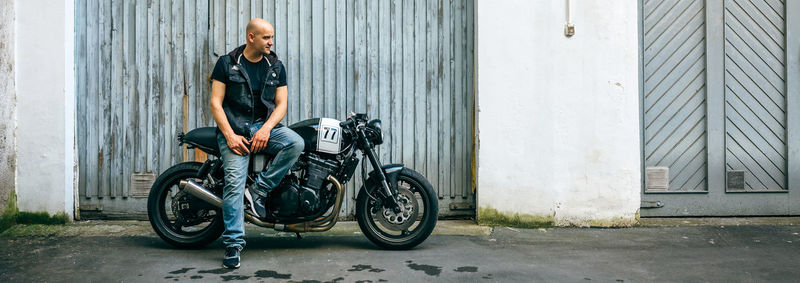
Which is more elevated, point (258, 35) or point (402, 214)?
point (258, 35)

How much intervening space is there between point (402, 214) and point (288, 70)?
2.00m

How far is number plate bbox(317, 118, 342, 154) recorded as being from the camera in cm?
525

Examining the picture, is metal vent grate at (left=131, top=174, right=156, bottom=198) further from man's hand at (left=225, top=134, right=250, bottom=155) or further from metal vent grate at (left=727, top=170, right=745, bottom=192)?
metal vent grate at (left=727, top=170, right=745, bottom=192)

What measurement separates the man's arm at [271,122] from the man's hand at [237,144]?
0.27 feet

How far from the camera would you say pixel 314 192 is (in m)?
5.29

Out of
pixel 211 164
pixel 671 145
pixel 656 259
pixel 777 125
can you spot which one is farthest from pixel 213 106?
pixel 777 125

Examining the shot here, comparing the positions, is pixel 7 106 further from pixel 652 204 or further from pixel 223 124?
pixel 652 204

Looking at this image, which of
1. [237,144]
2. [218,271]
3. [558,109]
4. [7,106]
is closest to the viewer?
[218,271]

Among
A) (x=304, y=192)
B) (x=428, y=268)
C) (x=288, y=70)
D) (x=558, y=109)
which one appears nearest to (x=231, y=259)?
(x=304, y=192)

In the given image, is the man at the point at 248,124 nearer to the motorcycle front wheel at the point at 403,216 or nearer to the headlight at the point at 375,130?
the headlight at the point at 375,130

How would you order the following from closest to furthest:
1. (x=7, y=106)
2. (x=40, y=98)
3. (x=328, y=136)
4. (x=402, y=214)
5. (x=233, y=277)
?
(x=233, y=277), (x=328, y=136), (x=402, y=214), (x=7, y=106), (x=40, y=98)

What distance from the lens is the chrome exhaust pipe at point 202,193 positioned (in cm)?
521

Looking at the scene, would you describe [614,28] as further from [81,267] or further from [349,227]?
[81,267]

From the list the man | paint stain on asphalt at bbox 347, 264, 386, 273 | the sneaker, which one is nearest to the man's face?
the man
